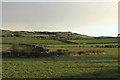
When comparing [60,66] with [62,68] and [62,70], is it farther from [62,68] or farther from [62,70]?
[62,70]

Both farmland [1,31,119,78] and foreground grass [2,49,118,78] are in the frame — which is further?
farmland [1,31,119,78]

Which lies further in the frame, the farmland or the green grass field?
the farmland

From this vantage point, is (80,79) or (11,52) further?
(11,52)

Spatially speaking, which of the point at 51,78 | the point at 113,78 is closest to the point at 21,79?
the point at 51,78

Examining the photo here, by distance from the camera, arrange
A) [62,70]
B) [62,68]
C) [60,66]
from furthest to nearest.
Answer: [60,66] → [62,68] → [62,70]

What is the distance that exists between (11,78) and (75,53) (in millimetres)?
23973

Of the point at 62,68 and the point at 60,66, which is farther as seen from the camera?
the point at 60,66

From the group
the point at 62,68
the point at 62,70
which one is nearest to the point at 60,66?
the point at 62,68

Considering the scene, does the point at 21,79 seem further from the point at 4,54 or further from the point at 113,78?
the point at 4,54

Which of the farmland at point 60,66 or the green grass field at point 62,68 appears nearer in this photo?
the green grass field at point 62,68

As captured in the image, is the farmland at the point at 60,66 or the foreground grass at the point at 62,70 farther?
the farmland at the point at 60,66

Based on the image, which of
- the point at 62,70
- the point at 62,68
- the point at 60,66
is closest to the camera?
the point at 62,70

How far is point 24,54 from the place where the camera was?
115 feet

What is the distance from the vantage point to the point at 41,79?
47.6 ft
